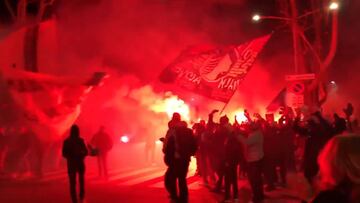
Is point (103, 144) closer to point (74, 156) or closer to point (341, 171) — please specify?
point (74, 156)

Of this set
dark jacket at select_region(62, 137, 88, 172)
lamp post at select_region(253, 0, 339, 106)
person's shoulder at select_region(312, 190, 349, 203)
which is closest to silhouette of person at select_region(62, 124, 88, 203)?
dark jacket at select_region(62, 137, 88, 172)

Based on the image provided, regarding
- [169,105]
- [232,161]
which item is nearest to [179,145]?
[232,161]

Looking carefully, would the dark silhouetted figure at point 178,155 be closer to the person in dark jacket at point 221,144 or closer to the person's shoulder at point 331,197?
the person in dark jacket at point 221,144

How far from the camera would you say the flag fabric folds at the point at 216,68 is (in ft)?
43.1

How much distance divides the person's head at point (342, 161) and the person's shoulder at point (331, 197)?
0.14 ft

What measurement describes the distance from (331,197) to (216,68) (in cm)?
1129

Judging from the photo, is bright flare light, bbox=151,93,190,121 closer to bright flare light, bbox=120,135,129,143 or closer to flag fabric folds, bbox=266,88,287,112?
bright flare light, bbox=120,135,129,143

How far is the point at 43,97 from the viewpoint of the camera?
14.2m

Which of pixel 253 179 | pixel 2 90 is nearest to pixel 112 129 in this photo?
pixel 2 90

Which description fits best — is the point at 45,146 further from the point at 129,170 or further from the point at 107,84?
the point at 107,84

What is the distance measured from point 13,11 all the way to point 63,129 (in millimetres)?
5387

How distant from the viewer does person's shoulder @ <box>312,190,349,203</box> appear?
2.29m

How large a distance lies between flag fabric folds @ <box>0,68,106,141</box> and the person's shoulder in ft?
40.4

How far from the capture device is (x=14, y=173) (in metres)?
13.2
